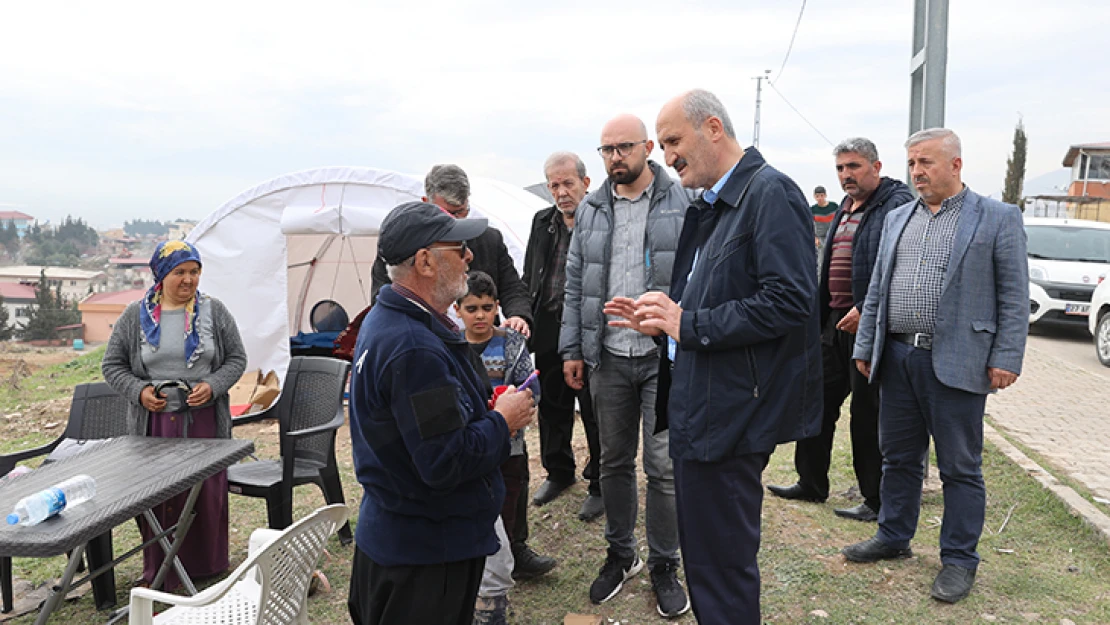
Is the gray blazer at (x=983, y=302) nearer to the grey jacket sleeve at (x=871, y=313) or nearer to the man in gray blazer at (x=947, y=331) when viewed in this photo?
the man in gray blazer at (x=947, y=331)

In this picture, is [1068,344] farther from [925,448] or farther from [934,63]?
[925,448]

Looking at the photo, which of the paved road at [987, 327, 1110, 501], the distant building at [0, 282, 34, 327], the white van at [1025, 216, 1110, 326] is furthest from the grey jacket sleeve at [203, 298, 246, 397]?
the distant building at [0, 282, 34, 327]

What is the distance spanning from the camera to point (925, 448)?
12.7 ft

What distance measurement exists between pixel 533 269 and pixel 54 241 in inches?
2027

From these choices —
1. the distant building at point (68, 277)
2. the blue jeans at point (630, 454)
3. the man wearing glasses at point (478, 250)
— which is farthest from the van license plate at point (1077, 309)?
the distant building at point (68, 277)

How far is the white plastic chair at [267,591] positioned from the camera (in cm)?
222

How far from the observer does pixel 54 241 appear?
152 ft

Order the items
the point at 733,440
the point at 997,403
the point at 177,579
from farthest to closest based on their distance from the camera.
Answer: the point at 997,403 < the point at 177,579 < the point at 733,440

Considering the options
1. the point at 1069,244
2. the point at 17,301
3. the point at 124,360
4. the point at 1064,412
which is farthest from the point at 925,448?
the point at 17,301

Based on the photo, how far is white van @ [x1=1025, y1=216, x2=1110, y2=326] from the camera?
456 inches

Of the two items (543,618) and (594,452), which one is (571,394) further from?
(543,618)

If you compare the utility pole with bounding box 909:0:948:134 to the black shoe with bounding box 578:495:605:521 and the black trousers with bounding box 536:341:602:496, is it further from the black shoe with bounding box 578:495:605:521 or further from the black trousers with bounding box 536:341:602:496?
the black shoe with bounding box 578:495:605:521

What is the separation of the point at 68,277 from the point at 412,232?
4345 cm

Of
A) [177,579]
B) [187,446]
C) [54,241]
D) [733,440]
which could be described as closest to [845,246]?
[733,440]
